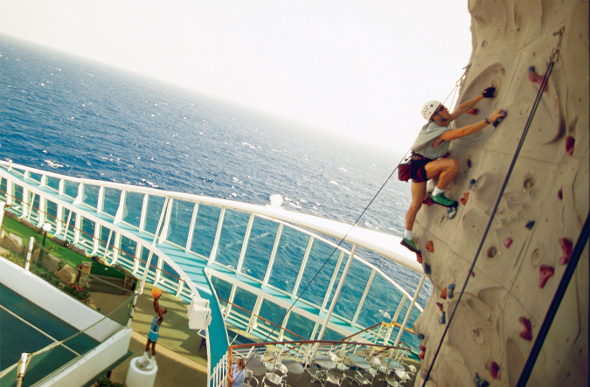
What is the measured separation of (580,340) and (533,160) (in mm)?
2026

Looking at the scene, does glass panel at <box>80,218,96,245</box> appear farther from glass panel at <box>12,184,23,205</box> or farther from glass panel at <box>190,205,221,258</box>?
glass panel at <box>190,205,221,258</box>

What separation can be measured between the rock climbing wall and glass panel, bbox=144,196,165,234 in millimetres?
12882

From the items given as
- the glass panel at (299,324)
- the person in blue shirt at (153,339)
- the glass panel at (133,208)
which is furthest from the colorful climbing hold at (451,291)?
the glass panel at (133,208)

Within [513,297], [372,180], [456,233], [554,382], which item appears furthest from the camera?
[372,180]

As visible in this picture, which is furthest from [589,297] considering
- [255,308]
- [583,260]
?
[255,308]

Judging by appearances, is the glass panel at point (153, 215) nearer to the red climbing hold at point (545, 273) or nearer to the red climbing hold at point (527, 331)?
the red climbing hold at point (527, 331)

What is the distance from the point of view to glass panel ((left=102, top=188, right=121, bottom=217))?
17484mm

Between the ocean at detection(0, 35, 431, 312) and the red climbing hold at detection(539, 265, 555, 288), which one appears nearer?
the red climbing hold at detection(539, 265, 555, 288)

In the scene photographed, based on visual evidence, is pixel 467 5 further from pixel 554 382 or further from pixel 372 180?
pixel 372 180

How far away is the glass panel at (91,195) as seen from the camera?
1791cm

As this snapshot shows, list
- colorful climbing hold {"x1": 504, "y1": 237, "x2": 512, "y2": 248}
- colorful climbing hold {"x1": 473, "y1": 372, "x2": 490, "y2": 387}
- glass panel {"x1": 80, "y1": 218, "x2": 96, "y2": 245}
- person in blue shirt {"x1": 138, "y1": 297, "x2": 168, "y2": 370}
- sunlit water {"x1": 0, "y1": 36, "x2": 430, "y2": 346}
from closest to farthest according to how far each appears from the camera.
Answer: colorful climbing hold {"x1": 504, "y1": 237, "x2": 512, "y2": 248}, colorful climbing hold {"x1": 473, "y1": 372, "x2": 490, "y2": 387}, person in blue shirt {"x1": 138, "y1": 297, "x2": 168, "y2": 370}, glass panel {"x1": 80, "y1": 218, "x2": 96, "y2": 245}, sunlit water {"x1": 0, "y1": 36, "x2": 430, "y2": 346}

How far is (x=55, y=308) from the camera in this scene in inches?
494

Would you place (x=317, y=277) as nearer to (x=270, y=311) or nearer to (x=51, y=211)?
(x=270, y=311)

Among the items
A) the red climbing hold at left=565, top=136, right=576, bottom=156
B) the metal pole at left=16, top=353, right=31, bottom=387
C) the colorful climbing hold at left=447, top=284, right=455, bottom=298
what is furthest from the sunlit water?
the red climbing hold at left=565, top=136, right=576, bottom=156
